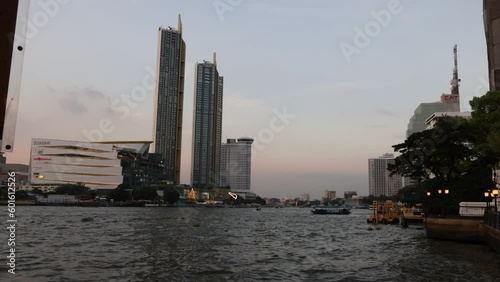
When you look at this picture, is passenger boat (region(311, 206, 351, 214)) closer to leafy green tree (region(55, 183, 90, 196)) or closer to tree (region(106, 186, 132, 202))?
tree (region(106, 186, 132, 202))

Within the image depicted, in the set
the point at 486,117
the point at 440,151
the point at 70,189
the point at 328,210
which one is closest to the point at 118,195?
the point at 70,189

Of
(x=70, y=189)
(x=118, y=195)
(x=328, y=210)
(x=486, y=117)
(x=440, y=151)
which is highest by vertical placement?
(x=486, y=117)

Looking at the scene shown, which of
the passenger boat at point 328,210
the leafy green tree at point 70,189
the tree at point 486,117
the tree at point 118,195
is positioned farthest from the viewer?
the tree at point 118,195

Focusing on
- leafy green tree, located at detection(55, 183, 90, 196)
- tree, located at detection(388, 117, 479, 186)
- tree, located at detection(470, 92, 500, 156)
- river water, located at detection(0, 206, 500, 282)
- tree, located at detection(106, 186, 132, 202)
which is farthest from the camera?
tree, located at detection(106, 186, 132, 202)

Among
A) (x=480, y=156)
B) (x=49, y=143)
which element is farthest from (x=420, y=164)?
(x=49, y=143)

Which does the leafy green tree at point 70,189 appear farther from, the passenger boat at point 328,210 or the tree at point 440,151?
the tree at point 440,151

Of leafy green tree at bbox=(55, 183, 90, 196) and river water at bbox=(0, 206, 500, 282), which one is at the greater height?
leafy green tree at bbox=(55, 183, 90, 196)

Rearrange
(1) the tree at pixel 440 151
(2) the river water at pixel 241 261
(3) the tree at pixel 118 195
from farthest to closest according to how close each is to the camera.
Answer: (3) the tree at pixel 118 195 → (1) the tree at pixel 440 151 → (2) the river water at pixel 241 261

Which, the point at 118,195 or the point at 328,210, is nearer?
the point at 328,210

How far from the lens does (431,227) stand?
4234cm

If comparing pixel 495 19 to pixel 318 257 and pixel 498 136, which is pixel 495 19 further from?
pixel 318 257

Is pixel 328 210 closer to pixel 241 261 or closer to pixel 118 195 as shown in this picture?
pixel 118 195

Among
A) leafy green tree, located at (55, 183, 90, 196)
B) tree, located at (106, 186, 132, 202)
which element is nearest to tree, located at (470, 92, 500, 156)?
tree, located at (106, 186, 132, 202)

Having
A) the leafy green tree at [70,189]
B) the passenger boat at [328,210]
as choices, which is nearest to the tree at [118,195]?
the leafy green tree at [70,189]
